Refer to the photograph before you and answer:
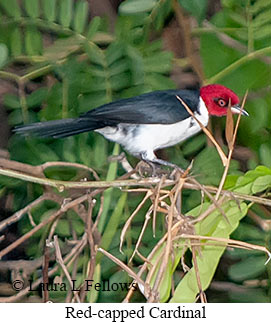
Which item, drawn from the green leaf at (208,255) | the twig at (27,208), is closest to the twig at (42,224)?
the twig at (27,208)

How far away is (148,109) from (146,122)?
0.05ft

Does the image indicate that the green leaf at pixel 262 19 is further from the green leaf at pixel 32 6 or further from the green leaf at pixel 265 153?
the green leaf at pixel 32 6

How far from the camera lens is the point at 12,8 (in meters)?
0.86

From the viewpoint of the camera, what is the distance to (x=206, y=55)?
890mm

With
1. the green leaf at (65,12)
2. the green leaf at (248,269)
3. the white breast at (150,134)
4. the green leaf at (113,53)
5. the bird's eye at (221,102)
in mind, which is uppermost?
the green leaf at (65,12)

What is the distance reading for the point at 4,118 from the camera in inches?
33.6

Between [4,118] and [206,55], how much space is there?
25 cm

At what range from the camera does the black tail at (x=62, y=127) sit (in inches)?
32.2

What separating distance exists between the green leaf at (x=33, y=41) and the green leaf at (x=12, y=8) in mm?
21

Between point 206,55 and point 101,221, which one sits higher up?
point 206,55

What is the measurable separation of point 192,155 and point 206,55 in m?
0.12

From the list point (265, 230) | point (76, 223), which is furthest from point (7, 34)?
point (265, 230)
